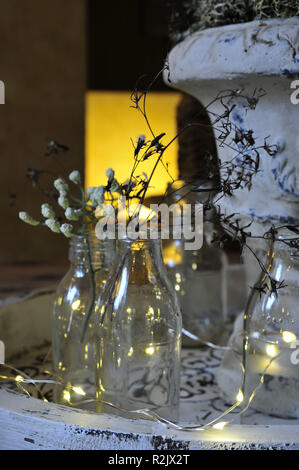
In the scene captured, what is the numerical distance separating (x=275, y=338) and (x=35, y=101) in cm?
197

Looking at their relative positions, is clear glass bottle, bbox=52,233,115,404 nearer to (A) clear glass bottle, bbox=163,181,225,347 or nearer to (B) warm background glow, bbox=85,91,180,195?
(A) clear glass bottle, bbox=163,181,225,347

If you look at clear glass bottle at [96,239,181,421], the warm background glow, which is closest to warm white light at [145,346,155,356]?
clear glass bottle at [96,239,181,421]

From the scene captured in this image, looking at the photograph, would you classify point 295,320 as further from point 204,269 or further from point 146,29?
point 146,29

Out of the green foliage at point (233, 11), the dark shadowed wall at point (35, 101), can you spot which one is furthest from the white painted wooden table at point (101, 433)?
the dark shadowed wall at point (35, 101)

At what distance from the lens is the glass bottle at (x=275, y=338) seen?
0.60 m

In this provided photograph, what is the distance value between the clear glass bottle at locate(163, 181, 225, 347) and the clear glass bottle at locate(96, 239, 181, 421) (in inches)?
9.5

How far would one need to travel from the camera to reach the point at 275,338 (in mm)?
607

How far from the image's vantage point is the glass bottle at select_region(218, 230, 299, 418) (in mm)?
596

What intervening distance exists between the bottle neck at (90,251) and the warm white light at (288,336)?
20 centimetres

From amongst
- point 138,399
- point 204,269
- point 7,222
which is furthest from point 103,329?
point 7,222

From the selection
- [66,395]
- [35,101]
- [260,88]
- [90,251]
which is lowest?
[66,395]

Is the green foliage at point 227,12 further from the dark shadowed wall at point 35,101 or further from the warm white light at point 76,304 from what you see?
the dark shadowed wall at point 35,101

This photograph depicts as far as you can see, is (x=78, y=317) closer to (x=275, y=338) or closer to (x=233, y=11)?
(x=275, y=338)

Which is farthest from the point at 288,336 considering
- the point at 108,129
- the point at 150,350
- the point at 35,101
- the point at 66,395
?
the point at 108,129
